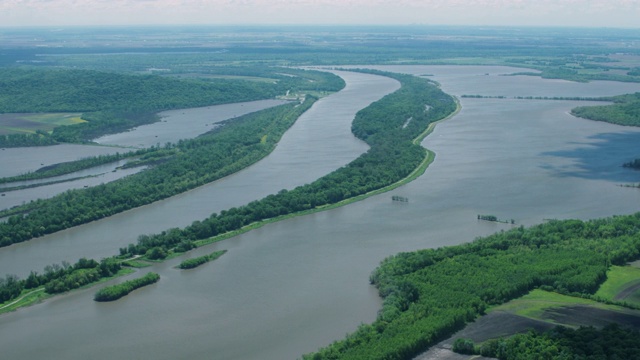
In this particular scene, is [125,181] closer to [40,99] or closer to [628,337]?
[628,337]

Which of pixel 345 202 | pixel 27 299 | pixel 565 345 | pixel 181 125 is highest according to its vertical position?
pixel 565 345

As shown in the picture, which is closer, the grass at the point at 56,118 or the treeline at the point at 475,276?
the treeline at the point at 475,276

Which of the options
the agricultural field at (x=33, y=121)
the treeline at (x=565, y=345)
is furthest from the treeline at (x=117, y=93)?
the treeline at (x=565, y=345)

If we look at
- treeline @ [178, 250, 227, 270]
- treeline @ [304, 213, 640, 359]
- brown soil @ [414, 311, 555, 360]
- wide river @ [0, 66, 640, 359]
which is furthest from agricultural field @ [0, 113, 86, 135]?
brown soil @ [414, 311, 555, 360]

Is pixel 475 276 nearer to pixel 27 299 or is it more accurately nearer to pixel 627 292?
pixel 627 292

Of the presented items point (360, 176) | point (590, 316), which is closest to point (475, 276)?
point (590, 316)

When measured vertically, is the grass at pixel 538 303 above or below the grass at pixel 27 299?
above

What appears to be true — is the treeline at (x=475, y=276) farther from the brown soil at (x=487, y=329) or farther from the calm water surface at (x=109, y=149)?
the calm water surface at (x=109, y=149)

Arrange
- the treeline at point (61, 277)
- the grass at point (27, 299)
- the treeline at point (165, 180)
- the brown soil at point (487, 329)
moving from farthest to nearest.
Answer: the treeline at point (165, 180) < the treeline at point (61, 277) < the grass at point (27, 299) < the brown soil at point (487, 329)
